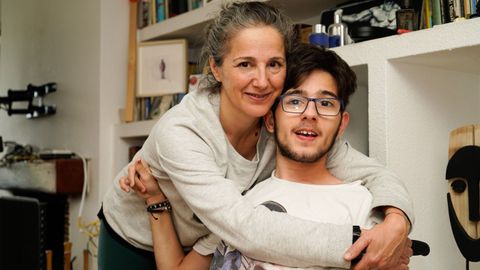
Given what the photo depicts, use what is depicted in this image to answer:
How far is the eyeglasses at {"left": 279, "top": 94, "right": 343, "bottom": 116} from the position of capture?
1355 millimetres

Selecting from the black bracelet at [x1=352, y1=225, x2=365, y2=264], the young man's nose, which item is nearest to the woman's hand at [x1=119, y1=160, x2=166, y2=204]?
the young man's nose

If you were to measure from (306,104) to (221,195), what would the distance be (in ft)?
1.09

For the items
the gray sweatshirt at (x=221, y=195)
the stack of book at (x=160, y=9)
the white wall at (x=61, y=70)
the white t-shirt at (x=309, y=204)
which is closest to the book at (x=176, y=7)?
the stack of book at (x=160, y=9)

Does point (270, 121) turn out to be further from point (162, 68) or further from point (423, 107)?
point (162, 68)

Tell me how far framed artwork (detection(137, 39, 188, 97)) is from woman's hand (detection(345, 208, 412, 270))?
5.83 ft

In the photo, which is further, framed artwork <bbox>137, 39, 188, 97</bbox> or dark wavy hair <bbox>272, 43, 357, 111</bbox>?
framed artwork <bbox>137, 39, 188, 97</bbox>

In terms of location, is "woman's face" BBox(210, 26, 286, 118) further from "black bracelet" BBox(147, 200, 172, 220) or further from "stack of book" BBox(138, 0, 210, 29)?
"stack of book" BBox(138, 0, 210, 29)

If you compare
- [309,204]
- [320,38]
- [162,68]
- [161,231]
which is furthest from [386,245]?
[162,68]

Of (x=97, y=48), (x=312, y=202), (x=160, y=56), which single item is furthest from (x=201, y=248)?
(x=97, y=48)

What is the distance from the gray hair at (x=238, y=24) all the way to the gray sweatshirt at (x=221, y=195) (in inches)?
5.3

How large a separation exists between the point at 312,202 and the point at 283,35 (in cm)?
46

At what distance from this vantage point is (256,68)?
1.38 m

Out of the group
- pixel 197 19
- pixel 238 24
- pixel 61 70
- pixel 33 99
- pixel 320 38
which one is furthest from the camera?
pixel 33 99

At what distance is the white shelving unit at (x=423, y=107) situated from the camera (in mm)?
1583
